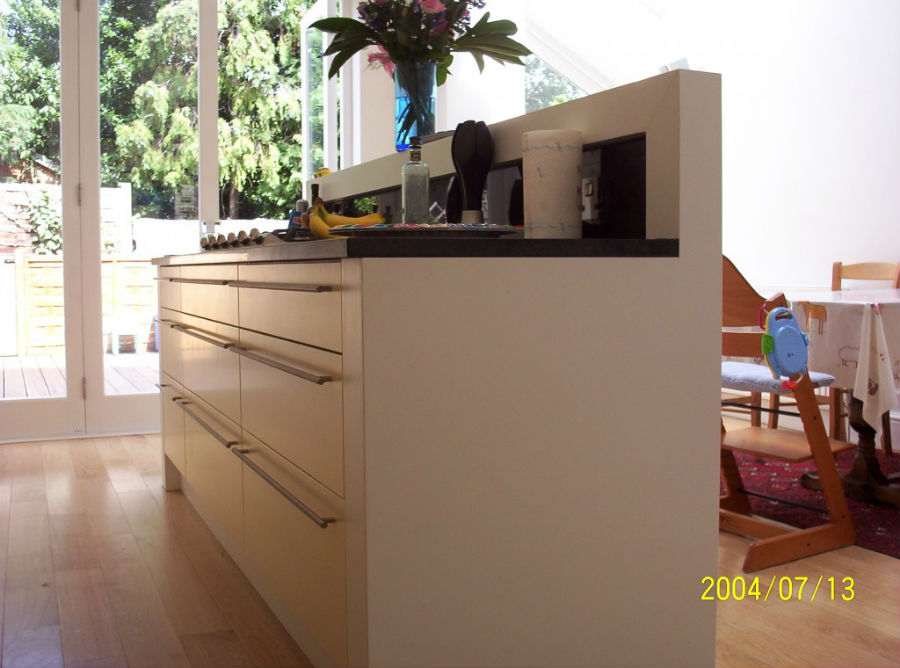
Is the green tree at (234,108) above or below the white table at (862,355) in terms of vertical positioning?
above

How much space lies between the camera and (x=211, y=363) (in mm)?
2531

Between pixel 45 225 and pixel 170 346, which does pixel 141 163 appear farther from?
pixel 170 346

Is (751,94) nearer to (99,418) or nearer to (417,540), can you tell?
(99,418)

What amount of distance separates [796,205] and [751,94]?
2.52 ft

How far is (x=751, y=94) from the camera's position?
5289 millimetres

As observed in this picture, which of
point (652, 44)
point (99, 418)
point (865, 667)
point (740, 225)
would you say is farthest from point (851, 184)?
point (99, 418)

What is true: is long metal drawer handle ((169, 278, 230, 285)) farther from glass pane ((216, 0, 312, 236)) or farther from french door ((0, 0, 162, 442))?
glass pane ((216, 0, 312, 236))

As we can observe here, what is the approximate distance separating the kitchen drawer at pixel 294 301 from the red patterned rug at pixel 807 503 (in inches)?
72.2

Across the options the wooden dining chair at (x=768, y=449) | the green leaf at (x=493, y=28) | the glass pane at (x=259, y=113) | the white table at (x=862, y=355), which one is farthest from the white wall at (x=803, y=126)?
the green leaf at (x=493, y=28)

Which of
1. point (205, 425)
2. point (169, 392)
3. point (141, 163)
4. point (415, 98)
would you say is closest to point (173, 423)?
point (169, 392)

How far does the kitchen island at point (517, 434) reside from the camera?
1.39m

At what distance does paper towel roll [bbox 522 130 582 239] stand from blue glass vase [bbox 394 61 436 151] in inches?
30.5

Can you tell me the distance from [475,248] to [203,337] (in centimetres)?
142

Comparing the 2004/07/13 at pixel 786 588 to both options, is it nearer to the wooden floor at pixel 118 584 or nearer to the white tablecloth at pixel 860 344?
the white tablecloth at pixel 860 344
